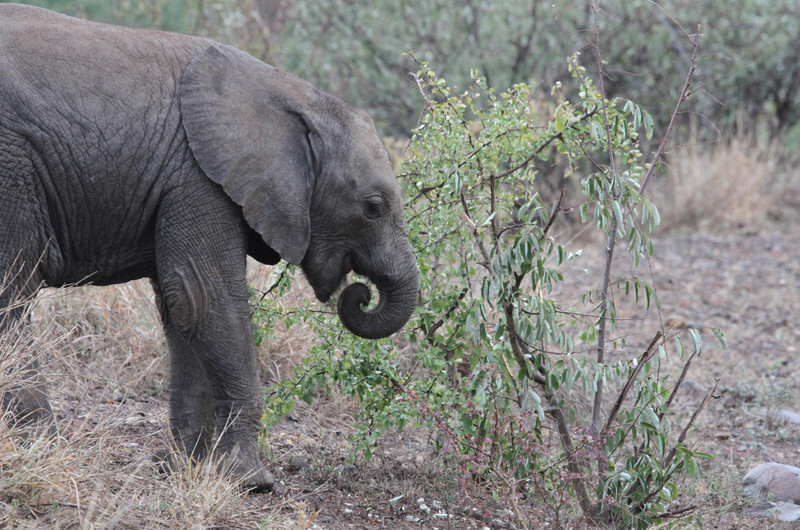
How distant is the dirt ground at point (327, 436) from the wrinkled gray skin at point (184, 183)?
0.40 m

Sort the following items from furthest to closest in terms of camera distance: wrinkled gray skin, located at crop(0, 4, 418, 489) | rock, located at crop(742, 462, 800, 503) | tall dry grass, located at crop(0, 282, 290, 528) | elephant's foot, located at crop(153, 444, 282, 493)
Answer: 1. rock, located at crop(742, 462, 800, 503)
2. elephant's foot, located at crop(153, 444, 282, 493)
3. wrinkled gray skin, located at crop(0, 4, 418, 489)
4. tall dry grass, located at crop(0, 282, 290, 528)

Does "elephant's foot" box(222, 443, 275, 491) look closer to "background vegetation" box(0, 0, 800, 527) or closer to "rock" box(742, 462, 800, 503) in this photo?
"background vegetation" box(0, 0, 800, 527)

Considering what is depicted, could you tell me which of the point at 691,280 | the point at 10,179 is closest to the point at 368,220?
the point at 10,179

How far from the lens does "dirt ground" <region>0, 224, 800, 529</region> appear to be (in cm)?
412

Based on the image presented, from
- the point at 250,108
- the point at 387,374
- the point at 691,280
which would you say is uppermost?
the point at 250,108

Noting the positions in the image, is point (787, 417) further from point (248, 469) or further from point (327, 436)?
point (248, 469)

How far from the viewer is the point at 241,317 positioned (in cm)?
461

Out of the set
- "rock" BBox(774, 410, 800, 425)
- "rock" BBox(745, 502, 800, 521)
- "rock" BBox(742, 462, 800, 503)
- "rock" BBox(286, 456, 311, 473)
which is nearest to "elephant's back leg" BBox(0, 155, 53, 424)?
"rock" BBox(286, 456, 311, 473)

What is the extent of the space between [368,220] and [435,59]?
8.63 metres

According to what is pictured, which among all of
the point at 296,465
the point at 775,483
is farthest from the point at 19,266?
the point at 775,483

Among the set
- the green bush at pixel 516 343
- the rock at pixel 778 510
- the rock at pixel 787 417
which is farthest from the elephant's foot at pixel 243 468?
the rock at pixel 787 417

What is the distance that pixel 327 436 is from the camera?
611 centimetres

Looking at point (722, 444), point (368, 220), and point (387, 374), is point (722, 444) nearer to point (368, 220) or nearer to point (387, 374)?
point (387, 374)

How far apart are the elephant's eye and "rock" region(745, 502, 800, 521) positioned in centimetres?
252
